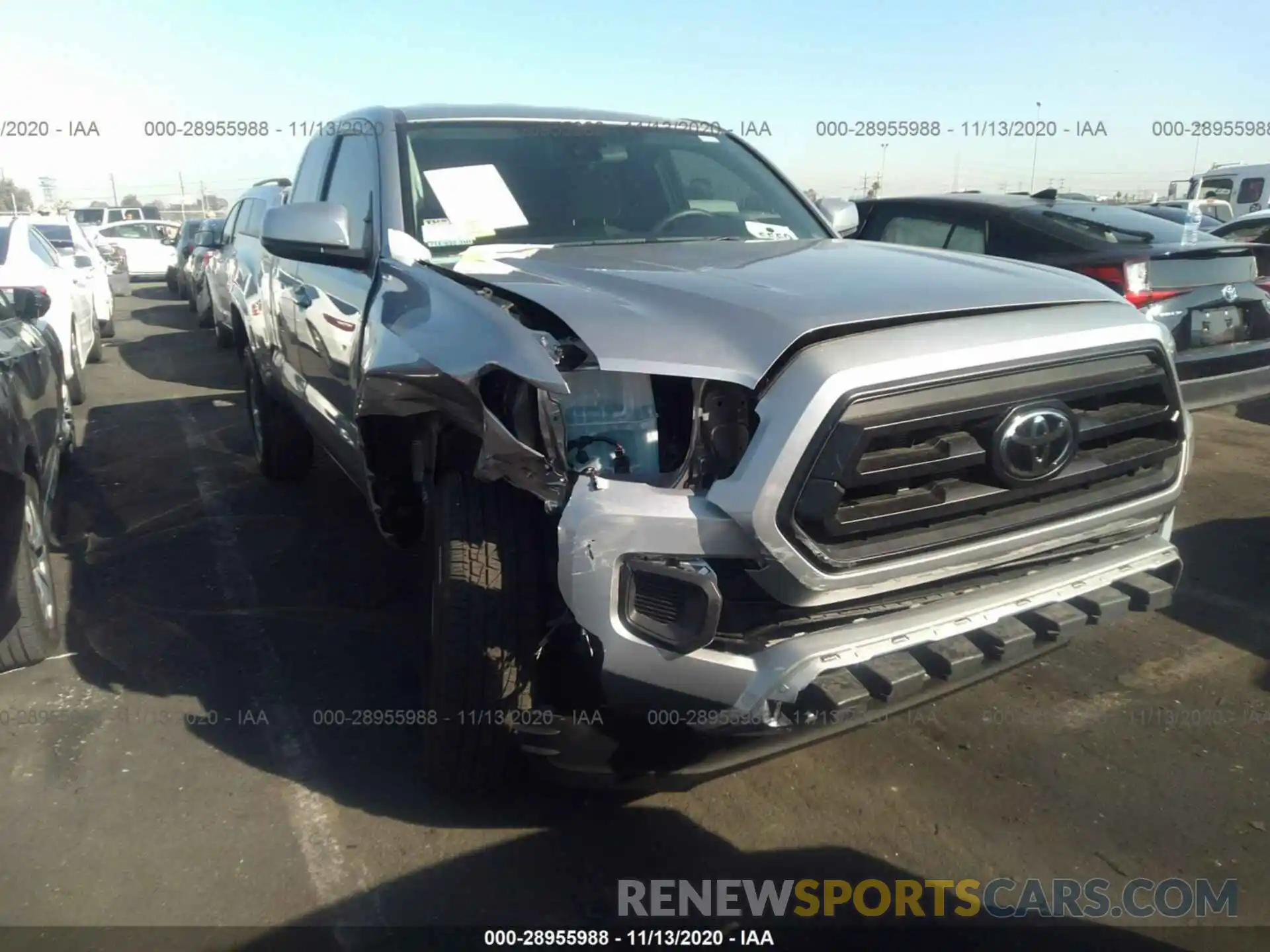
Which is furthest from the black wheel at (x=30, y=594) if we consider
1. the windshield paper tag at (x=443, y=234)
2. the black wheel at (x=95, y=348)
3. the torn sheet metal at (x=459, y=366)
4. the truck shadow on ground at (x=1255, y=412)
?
the truck shadow on ground at (x=1255, y=412)

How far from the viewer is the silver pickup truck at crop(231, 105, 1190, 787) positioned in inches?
85.4

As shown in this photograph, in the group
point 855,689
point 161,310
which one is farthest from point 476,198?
point 161,310

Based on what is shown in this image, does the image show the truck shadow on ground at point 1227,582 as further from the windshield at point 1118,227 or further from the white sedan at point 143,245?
the white sedan at point 143,245

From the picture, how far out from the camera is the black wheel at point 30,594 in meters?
3.51

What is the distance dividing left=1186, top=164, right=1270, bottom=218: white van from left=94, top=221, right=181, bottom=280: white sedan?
21.9 metres

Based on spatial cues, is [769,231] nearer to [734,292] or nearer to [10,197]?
[734,292]

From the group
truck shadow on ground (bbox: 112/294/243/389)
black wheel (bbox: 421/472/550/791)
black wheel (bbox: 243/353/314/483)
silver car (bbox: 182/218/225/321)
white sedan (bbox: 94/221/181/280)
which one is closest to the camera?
black wheel (bbox: 421/472/550/791)

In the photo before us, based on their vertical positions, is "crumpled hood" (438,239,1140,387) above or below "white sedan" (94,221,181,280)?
above

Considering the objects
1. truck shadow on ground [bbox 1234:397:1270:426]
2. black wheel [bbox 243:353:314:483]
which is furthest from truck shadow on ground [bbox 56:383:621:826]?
truck shadow on ground [bbox 1234:397:1270:426]

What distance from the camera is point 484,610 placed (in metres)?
2.51

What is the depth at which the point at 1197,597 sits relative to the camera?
14.1ft

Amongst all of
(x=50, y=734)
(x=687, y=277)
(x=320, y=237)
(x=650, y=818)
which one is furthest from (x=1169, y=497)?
(x=50, y=734)

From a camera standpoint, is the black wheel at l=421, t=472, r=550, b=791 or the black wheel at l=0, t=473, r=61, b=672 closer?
the black wheel at l=421, t=472, r=550, b=791

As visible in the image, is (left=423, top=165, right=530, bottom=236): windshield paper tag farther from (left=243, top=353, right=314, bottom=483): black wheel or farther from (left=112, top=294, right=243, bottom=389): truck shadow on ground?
(left=112, top=294, right=243, bottom=389): truck shadow on ground
